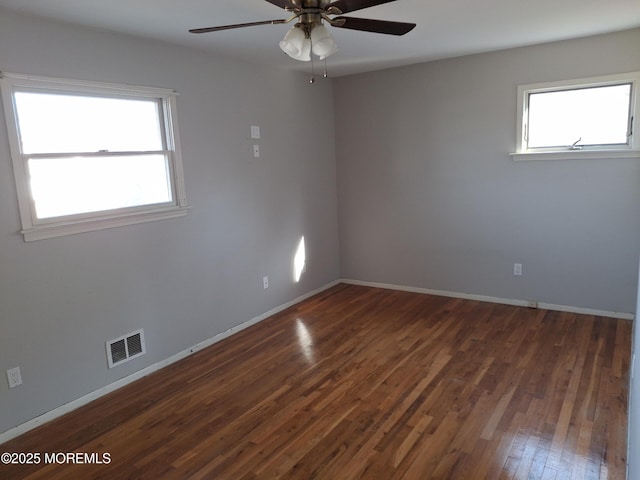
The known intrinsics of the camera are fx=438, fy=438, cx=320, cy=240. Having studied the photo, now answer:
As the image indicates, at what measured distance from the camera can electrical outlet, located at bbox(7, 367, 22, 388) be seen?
8.25 ft

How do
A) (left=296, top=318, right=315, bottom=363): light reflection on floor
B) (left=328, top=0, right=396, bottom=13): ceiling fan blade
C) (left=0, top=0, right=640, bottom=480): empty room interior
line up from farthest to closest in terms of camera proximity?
1. (left=296, top=318, right=315, bottom=363): light reflection on floor
2. (left=0, top=0, right=640, bottom=480): empty room interior
3. (left=328, top=0, right=396, bottom=13): ceiling fan blade

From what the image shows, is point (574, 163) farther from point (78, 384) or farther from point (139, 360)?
point (78, 384)

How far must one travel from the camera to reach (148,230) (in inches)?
126

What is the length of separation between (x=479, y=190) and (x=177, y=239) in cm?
286

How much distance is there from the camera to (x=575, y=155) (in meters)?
3.78

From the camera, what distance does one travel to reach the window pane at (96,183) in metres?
2.66

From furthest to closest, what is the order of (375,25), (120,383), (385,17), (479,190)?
(479,190), (120,383), (385,17), (375,25)

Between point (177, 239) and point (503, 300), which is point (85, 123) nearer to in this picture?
point (177, 239)

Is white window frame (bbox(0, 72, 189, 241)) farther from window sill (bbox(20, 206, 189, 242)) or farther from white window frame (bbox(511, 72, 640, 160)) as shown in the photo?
white window frame (bbox(511, 72, 640, 160))

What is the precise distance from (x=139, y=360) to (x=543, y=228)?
362 centimetres

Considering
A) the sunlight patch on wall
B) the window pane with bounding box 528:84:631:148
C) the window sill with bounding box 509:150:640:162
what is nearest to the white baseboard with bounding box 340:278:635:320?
the sunlight patch on wall

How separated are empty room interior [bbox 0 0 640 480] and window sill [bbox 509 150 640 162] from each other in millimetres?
20

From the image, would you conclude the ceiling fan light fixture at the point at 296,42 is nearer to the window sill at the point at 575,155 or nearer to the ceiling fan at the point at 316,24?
the ceiling fan at the point at 316,24

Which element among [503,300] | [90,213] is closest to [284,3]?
[90,213]
